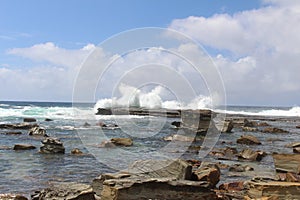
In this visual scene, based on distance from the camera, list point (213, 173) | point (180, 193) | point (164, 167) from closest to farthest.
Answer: point (180, 193) → point (164, 167) → point (213, 173)

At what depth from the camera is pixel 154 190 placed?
7.84 m

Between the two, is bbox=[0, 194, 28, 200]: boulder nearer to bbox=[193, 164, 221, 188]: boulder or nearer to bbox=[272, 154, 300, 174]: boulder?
bbox=[193, 164, 221, 188]: boulder

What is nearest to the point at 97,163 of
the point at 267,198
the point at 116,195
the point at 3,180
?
the point at 3,180

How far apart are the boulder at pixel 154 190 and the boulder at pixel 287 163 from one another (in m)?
4.53

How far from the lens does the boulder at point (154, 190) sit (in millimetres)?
7660

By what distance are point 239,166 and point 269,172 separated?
114cm

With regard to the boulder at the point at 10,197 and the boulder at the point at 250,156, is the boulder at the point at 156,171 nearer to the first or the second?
the boulder at the point at 10,197

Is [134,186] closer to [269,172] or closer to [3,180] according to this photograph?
[3,180]

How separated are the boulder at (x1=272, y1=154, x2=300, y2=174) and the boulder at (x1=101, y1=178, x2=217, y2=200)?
4.53m

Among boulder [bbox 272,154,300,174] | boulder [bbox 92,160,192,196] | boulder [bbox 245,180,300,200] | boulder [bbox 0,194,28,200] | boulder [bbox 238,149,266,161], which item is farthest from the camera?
boulder [bbox 238,149,266,161]

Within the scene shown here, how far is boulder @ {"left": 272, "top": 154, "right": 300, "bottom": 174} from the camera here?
11.7 metres

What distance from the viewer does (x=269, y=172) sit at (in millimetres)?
14062

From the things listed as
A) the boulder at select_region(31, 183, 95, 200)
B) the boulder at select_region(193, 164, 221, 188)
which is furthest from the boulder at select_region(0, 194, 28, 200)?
the boulder at select_region(193, 164, 221, 188)

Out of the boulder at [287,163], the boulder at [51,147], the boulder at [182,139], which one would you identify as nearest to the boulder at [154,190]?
the boulder at [287,163]
